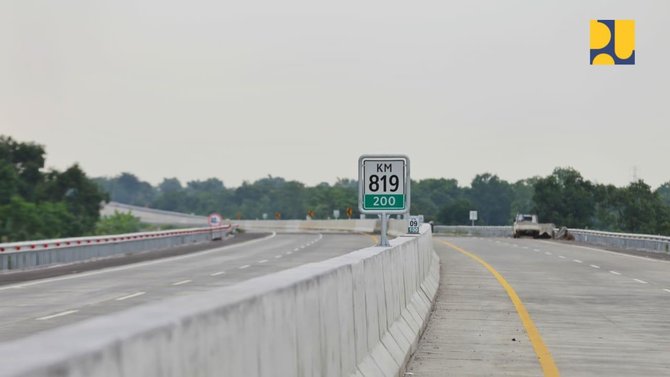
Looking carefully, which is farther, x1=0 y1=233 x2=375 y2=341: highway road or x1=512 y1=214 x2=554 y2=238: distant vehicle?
x1=512 y1=214 x2=554 y2=238: distant vehicle

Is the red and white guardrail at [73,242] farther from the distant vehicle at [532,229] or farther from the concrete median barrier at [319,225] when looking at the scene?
the concrete median barrier at [319,225]

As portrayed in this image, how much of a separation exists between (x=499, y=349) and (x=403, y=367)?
3.15 meters

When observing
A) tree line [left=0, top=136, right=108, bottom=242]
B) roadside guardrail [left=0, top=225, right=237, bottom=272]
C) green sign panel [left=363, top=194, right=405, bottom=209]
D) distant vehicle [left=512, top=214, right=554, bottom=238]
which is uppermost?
tree line [left=0, top=136, right=108, bottom=242]

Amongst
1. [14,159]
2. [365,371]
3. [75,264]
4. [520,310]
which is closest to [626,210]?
[14,159]

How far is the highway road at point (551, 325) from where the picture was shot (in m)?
13.3

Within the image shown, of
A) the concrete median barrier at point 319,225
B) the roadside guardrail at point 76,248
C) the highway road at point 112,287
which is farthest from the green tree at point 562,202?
the highway road at point 112,287

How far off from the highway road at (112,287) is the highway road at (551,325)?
5.68m

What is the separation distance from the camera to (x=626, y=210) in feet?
568

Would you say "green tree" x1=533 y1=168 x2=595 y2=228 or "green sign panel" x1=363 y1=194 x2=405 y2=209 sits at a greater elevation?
"green tree" x1=533 y1=168 x2=595 y2=228

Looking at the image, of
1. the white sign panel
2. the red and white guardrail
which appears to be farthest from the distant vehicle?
the white sign panel

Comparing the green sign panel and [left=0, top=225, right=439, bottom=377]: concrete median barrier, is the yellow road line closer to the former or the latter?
[left=0, top=225, right=439, bottom=377]: concrete median barrier

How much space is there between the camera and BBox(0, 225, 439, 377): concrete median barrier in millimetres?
3666

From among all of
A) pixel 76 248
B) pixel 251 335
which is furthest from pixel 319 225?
pixel 251 335

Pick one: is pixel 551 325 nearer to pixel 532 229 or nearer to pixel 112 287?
pixel 112 287
